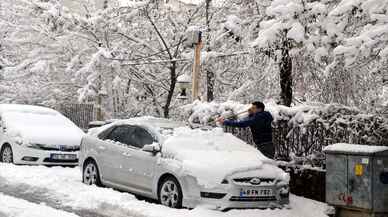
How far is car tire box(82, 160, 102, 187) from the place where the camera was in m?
11.6

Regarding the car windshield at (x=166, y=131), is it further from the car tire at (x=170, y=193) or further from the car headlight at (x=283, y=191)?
the car headlight at (x=283, y=191)

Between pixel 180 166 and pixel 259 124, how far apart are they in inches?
96.5

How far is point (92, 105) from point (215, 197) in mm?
14739

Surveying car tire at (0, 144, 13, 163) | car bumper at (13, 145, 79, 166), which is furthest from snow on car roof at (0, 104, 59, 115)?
car bumper at (13, 145, 79, 166)


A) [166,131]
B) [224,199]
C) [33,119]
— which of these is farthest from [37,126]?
[224,199]

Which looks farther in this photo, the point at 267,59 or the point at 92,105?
the point at 92,105

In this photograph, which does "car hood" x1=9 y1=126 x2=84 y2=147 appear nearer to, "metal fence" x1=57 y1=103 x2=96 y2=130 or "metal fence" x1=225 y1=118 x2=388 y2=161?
"metal fence" x1=225 y1=118 x2=388 y2=161

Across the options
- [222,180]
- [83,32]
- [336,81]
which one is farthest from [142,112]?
[222,180]

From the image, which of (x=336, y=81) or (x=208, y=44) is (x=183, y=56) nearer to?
(x=208, y=44)

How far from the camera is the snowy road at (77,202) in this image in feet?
29.2

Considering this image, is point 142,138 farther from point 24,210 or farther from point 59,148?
point 59,148

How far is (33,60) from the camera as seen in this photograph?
22750 millimetres

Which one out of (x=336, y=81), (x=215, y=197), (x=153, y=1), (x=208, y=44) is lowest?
(x=215, y=197)

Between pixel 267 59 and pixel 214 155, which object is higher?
pixel 267 59
